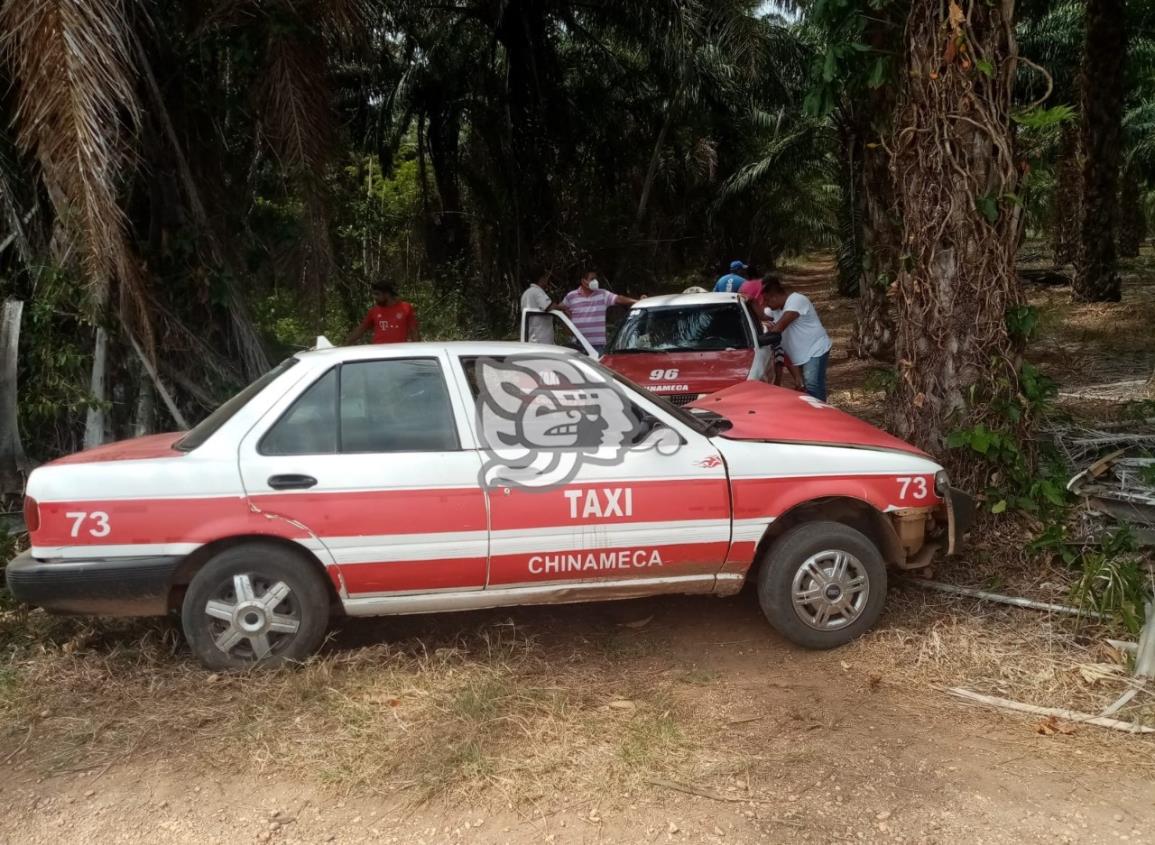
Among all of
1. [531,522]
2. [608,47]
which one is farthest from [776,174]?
[531,522]

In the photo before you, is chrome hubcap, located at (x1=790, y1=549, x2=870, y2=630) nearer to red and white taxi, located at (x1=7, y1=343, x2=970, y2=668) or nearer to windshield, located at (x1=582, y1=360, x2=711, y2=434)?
red and white taxi, located at (x1=7, y1=343, x2=970, y2=668)

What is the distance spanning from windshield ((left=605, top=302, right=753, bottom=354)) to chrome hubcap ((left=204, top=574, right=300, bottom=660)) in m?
4.70

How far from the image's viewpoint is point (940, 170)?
5.30 meters

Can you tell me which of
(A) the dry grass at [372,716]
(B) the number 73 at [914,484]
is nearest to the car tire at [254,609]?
(A) the dry grass at [372,716]

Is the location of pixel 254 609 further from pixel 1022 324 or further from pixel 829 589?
pixel 1022 324

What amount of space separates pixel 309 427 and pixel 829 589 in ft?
8.46

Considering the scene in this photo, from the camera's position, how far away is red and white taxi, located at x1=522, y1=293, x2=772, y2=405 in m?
7.60

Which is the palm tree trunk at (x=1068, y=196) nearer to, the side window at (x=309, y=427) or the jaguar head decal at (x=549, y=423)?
the jaguar head decal at (x=549, y=423)

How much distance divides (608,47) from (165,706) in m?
17.4

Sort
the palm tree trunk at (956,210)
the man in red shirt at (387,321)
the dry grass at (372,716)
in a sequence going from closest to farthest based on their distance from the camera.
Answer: the dry grass at (372,716)
the palm tree trunk at (956,210)
the man in red shirt at (387,321)

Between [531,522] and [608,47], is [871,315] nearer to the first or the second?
A: [608,47]

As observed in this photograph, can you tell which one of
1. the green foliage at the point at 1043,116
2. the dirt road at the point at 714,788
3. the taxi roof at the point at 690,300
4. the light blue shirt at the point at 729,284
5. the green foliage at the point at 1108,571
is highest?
the green foliage at the point at 1043,116

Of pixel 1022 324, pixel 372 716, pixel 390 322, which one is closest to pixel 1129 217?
pixel 1022 324

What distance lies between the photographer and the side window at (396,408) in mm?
4172
